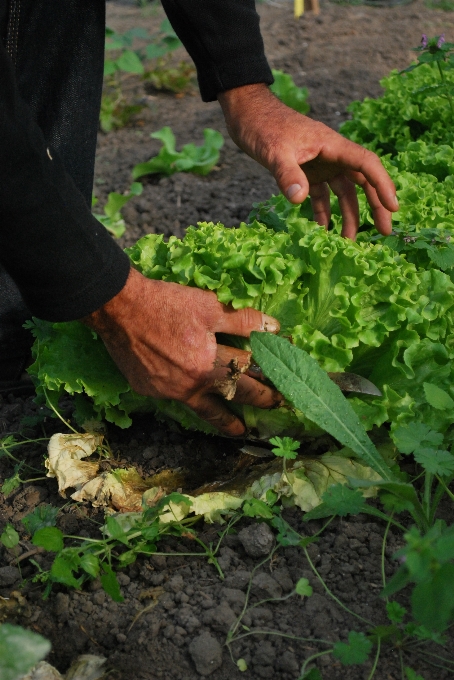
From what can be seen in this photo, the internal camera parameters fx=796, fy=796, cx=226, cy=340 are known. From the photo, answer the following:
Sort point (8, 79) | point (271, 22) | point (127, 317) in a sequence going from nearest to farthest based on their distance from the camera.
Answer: point (8, 79), point (127, 317), point (271, 22)

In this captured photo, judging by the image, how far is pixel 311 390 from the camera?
276cm

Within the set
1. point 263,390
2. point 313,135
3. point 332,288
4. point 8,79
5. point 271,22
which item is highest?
point 8,79

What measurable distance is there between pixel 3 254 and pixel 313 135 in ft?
4.79

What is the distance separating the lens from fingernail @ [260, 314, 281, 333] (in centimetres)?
292

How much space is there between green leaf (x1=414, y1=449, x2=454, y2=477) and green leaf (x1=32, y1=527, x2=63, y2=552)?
3.80ft

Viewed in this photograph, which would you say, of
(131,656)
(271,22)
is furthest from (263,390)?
(271,22)

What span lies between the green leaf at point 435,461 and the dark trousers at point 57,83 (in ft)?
7.86

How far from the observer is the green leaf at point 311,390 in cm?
274

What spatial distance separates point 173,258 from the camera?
10.1 ft

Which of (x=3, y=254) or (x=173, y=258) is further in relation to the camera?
(x=173, y=258)

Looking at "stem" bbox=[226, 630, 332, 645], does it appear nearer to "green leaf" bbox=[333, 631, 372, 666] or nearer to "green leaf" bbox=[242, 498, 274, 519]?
"green leaf" bbox=[333, 631, 372, 666]

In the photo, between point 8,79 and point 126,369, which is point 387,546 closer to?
point 126,369

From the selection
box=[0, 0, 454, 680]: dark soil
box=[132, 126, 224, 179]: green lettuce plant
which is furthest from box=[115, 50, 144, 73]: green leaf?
box=[0, 0, 454, 680]: dark soil

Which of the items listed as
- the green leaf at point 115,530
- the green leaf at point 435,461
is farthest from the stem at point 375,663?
the green leaf at point 115,530
